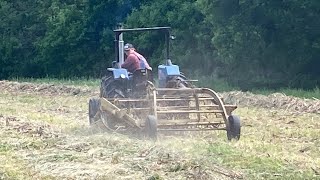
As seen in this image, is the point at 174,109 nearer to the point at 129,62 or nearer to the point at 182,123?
the point at 182,123

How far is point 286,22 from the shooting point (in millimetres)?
28984

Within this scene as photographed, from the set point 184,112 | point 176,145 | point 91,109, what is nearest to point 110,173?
point 176,145

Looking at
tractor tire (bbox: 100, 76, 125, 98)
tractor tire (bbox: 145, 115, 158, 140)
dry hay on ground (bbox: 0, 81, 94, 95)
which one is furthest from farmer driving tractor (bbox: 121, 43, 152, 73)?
dry hay on ground (bbox: 0, 81, 94, 95)

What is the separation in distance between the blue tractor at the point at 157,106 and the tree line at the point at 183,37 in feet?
49.7

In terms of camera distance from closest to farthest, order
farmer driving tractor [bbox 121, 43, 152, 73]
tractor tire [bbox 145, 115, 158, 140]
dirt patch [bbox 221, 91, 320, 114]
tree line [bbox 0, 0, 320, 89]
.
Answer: tractor tire [bbox 145, 115, 158, 140], farmer driving tractor [bbox 121, 43, 152, 73], dirt patch [bbox 221, 91, 320, 114], tree line [bbox 0, 0, 320, 89]

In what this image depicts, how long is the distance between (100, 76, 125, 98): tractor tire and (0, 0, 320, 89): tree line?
49.9 ft

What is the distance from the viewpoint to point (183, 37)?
37.9 m

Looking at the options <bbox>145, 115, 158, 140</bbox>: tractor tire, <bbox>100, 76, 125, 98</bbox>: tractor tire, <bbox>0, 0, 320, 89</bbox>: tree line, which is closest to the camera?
<bbox>145, 115, 158, 140</bbox>: tractor tire

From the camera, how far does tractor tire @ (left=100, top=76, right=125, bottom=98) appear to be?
14344 millimetres

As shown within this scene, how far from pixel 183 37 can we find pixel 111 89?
77.5 ft

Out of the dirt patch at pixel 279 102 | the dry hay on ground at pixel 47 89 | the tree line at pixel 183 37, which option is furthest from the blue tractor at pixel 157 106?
the tree line at pixel 183 37

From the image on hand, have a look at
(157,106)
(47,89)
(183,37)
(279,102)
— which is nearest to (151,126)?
(157,106)

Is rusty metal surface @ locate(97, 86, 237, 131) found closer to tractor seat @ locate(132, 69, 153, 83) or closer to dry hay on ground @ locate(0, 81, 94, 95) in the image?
tractor seat @ locate(132, 69, 153, 83)

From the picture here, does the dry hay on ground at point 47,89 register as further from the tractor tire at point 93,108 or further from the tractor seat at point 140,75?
the tractor seat at point 140,75
